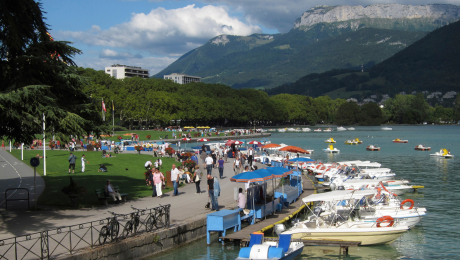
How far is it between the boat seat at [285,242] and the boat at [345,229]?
6.62ft

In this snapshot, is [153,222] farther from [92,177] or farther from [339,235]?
[92,177]

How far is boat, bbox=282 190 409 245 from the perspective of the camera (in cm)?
1642

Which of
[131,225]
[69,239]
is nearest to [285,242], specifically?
[131,225]

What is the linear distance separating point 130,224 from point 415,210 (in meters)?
13.5

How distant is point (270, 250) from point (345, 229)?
4711 millimetres

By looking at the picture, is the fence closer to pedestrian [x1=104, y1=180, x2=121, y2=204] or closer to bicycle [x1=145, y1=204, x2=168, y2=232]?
bicycle [x1=145, y1=204, x2=168, y2=232]

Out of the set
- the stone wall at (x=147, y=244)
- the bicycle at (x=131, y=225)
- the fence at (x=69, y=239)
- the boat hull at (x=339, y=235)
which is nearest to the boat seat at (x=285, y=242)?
the boat hull at (x=339, y=235)

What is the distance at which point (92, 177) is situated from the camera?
2734cm

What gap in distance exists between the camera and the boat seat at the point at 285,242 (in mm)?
13914

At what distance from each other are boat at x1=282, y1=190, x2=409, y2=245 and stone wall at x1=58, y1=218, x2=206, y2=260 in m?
3.61

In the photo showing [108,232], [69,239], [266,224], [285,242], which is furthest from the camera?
[266,224]

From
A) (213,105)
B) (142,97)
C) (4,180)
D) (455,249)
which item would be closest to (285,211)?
(455,249)

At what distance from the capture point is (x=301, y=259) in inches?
601

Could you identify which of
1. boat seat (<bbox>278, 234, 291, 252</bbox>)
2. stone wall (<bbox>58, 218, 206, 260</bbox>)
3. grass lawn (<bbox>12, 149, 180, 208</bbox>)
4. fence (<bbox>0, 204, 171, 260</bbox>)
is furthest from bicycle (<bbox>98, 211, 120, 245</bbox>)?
grass lawn (<bbox>12, 149, 180, 208</bbox>)
